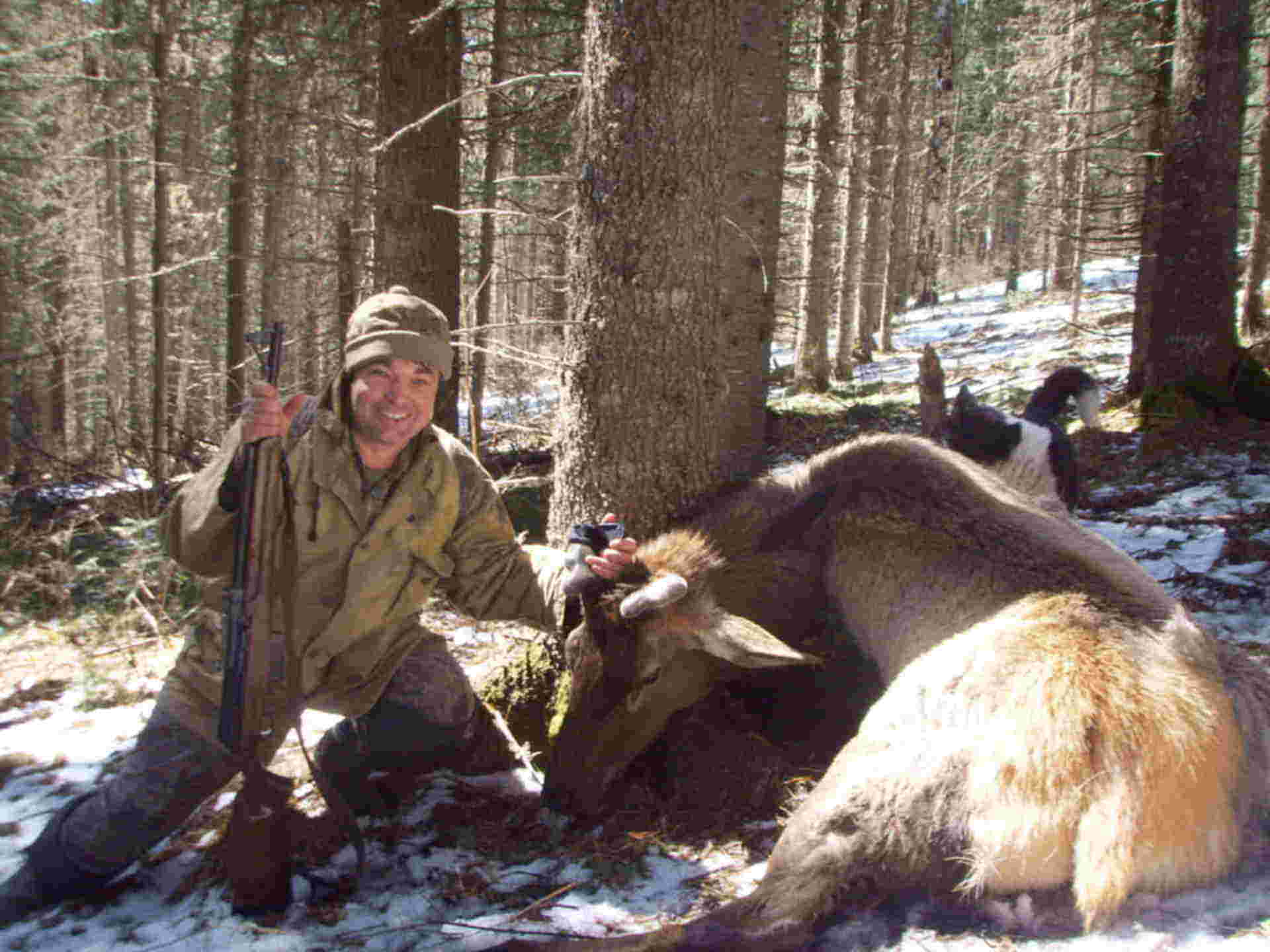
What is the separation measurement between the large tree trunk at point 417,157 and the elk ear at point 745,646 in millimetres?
3807

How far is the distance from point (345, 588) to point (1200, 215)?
9.32m

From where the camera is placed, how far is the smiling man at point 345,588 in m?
3.19

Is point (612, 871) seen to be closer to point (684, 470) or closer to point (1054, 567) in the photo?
point (684, 470)

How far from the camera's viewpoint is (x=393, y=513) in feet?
11.6

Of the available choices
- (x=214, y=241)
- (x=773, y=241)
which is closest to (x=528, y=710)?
(x=773, y=241)

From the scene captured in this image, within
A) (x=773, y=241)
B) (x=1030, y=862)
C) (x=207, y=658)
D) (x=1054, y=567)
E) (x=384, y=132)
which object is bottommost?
(x=1030, y=862)

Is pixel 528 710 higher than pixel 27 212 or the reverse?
the reverse

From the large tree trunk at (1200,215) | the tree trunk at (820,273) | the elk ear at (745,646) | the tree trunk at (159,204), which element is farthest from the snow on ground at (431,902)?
the tree trunk at (820,273)

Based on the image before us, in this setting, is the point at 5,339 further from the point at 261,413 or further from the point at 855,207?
the point at 855,207

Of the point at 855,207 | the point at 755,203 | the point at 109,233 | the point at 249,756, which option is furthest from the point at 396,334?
the point at 109,233

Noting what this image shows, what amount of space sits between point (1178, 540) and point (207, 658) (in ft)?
20.1

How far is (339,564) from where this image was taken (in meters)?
3.49

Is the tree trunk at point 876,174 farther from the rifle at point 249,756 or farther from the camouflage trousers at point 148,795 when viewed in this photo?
the camouflage trousers at point 148,795

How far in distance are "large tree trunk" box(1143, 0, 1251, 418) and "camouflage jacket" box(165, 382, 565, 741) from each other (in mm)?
8214
